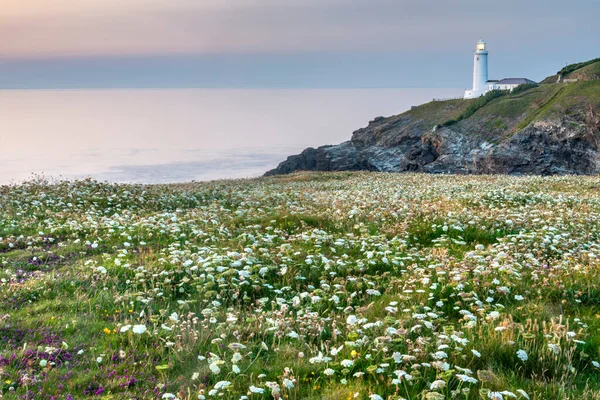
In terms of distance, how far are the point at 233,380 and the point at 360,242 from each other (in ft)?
24.1

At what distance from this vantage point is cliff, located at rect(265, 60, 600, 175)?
66562 mm

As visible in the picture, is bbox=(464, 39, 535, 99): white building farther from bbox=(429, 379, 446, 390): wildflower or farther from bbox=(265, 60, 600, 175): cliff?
bbox=(429, 379, 446, 390): wildflower

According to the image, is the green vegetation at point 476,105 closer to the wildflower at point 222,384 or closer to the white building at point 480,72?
the white building at point 480,72

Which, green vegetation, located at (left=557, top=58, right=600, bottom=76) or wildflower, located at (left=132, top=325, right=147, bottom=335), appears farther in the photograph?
green vegetation, located at (left=557, top=58, right=600, bottom=76)

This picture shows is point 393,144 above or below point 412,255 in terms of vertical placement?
above

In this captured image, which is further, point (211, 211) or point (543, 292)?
point (211, 211)

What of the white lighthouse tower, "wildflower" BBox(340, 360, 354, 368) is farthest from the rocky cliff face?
"wildflower" BBox(340, 360, 354, 368)

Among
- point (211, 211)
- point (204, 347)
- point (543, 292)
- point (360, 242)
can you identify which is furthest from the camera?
point (211, 211)

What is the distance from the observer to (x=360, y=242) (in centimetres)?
1266

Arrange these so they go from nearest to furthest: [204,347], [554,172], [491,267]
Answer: [204,347] < [491,267] < [554,172]

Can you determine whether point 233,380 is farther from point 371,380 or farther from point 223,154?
point 223,154

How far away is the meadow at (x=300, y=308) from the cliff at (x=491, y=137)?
188 ft

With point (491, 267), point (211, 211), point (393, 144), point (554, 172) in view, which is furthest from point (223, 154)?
point (491, 267)

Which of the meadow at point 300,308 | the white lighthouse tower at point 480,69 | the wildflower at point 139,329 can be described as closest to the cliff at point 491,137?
the white lighthouse tower at point 480,69
